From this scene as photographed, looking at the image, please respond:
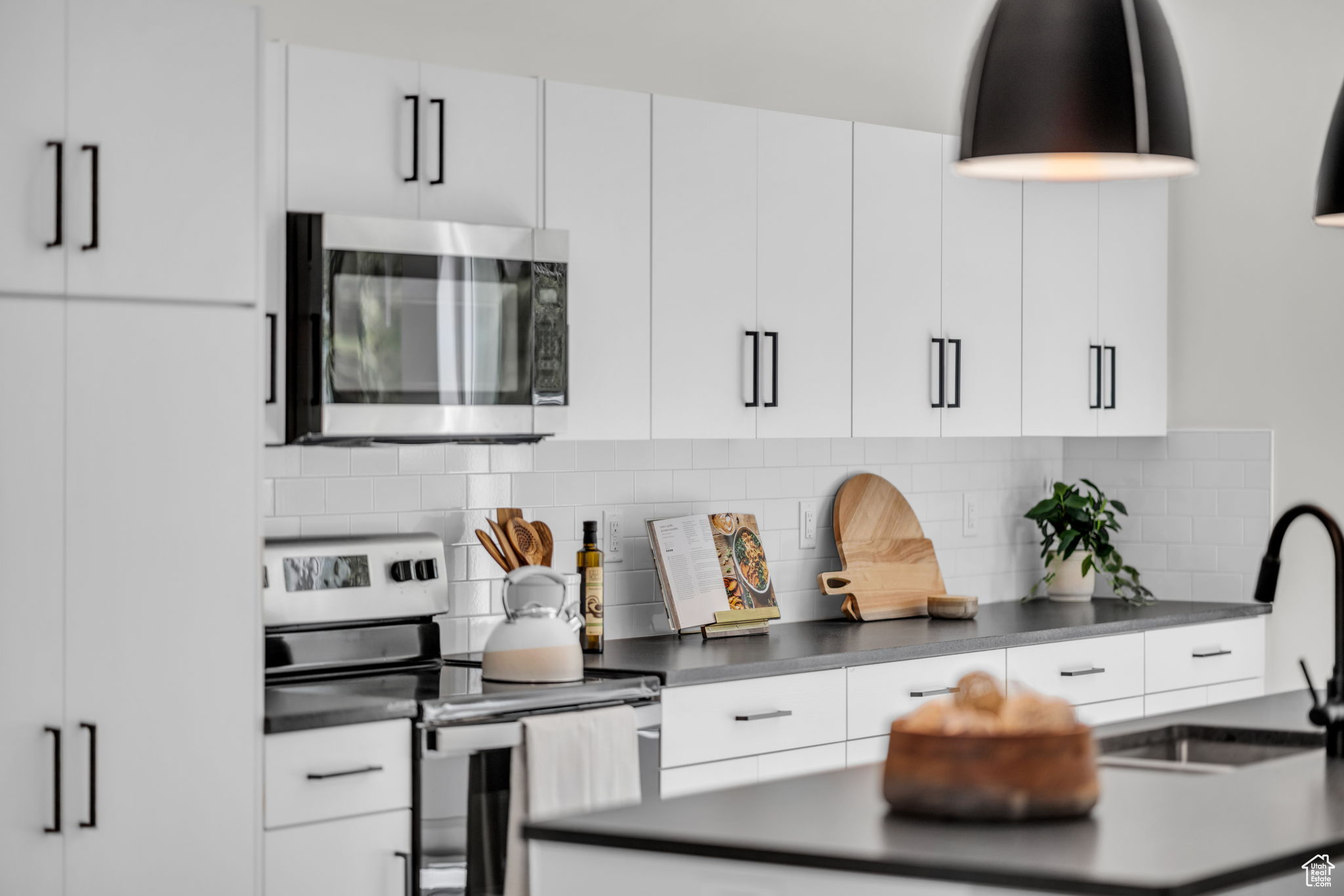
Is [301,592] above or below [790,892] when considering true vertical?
above

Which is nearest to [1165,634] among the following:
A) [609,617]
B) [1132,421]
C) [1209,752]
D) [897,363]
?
[1132,421]

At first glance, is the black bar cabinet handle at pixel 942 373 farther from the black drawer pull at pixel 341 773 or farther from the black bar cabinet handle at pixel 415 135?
the black drawer pull at pixel 341 773

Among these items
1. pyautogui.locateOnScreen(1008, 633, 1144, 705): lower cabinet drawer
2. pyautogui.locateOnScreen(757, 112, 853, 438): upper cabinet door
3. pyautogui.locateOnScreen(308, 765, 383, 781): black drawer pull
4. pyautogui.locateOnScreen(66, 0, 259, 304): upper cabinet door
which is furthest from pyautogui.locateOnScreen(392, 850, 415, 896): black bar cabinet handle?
pyautogui.locateOnScreen(1008, 633, 1144, 705): lower cabinet drawer

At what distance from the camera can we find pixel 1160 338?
16.9 ft

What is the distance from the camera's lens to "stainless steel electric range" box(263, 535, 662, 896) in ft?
10.5

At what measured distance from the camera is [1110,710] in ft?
15.0

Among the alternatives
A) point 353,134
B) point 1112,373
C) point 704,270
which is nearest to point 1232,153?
point 1112,373

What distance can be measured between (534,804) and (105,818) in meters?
0.84

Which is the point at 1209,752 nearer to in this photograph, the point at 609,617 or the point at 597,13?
the point at 609,617

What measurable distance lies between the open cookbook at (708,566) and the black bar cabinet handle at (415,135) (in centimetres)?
118

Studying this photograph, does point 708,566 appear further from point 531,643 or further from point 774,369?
point 531,643

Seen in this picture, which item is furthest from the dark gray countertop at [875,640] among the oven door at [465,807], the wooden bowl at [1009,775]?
the wooden bowl at [1009,775]

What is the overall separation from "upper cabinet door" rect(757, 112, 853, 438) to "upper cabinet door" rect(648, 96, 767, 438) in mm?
46

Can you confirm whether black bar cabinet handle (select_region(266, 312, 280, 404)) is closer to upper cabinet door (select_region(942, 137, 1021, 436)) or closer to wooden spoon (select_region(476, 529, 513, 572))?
wooden spoon (select_region(476, 529, 513, 572))
